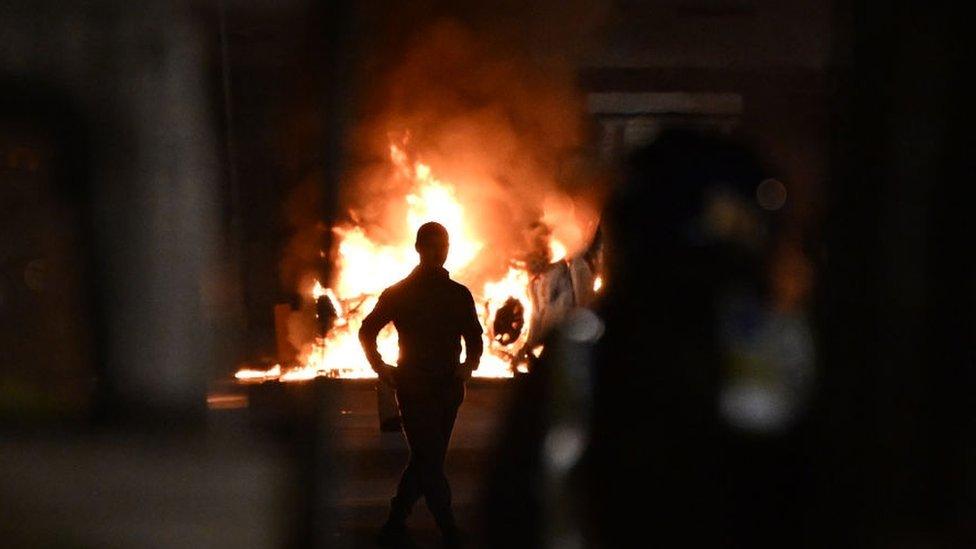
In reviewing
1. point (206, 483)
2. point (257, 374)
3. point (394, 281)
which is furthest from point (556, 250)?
point (206, 483)

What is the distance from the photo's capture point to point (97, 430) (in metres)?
8.44


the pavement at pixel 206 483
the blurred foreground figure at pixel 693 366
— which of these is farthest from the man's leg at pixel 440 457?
the blurred foreground figure at pixel 693 366

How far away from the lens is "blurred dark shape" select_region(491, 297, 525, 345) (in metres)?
13.2

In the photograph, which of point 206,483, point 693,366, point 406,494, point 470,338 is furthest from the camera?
point 206,483

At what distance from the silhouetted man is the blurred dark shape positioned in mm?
6759

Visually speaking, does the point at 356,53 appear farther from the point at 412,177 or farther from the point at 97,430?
the point at 97,430

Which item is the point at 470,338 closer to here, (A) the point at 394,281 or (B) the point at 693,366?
(B) the point at 693,366

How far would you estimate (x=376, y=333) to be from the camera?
6.34 metres

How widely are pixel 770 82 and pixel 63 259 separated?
6.90m

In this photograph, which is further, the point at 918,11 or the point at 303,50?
the point at 303,50

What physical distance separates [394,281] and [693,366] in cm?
1168

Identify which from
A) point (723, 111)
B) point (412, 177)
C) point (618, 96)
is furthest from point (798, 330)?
point (412, 177)

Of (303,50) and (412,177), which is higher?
(303,50)

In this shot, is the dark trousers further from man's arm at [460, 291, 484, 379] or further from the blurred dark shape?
the blurred dark shape
